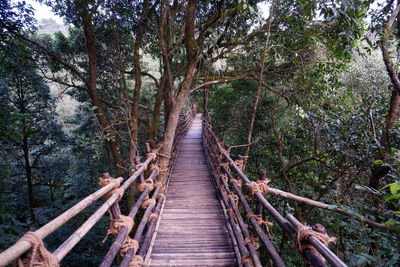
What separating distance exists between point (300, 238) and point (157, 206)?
2207 millimetres

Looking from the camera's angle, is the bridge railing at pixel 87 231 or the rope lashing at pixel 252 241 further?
the rope lashing at pixel 252 241

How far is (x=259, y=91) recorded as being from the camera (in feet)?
13.1

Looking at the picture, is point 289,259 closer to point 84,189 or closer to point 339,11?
point 339,11

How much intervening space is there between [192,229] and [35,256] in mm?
2280

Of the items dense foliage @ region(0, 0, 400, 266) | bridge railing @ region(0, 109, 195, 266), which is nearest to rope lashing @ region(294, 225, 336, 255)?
dense foliage @ region(0, 0, 400, 266)

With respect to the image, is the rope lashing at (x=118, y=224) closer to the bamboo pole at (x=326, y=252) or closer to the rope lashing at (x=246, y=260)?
the rope lashing at (x=246, y=260)

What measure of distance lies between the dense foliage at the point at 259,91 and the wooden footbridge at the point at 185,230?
45cm

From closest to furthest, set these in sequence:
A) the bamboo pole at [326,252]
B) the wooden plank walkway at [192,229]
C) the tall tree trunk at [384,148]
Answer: the bamboo pole at [326,252]
the wooden plank walkway at [192,229]
the tall tree trunk at [384,148]

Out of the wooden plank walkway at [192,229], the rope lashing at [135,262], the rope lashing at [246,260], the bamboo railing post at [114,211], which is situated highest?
the bamboo railing post at [114,211]

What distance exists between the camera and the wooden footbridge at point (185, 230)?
108cm

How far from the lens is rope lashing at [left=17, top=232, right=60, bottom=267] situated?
2.83 feet

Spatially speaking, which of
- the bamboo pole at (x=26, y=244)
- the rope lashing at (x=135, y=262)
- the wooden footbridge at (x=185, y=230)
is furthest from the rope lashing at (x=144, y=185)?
the bamboo pole at (x=26, y=244)

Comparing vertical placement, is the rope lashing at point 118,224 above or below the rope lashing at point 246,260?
above

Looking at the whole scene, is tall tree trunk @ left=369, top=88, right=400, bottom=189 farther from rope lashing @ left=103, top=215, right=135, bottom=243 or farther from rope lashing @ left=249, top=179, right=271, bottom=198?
rope lashing @ left=103, top=215, right=135, bottom=243
